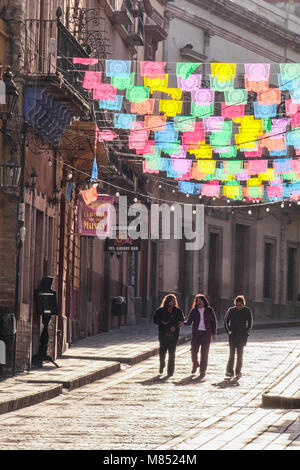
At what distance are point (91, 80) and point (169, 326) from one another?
618 cm

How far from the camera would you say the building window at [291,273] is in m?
50.7

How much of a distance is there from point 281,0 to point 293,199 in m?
12.6

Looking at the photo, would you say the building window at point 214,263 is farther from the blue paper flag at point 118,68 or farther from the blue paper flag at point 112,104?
the blue paper flag at point 118,68

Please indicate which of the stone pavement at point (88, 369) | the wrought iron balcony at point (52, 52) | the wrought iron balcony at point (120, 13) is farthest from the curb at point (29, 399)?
the wrought iron balcony at point (120, 13)

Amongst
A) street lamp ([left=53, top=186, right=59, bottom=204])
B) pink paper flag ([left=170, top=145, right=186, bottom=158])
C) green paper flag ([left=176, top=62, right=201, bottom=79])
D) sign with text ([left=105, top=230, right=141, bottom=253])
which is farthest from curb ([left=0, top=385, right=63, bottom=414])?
pink paper flag ([left=170, top=145, right=186, bottom=158])

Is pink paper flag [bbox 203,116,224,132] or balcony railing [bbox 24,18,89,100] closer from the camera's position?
balcony railing [bbox 24,18,89,100]

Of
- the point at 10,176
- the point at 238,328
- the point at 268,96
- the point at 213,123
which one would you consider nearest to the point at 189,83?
the point at 268,96

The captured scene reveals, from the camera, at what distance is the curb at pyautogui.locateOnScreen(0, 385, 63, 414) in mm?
16547

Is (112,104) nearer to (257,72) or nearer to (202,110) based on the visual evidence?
(257,72)

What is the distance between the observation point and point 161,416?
1611 cm

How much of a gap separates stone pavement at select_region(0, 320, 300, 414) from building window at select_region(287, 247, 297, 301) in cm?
1668

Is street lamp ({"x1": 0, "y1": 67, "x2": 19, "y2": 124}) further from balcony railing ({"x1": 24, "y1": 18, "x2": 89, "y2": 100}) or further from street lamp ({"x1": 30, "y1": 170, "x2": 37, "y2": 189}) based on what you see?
street lamp ({"x1": 30, "y1": 170, "x2": 37, "y2": 189})

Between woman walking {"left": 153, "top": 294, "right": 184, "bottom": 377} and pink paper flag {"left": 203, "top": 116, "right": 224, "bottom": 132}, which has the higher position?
pink paper flag {"left": 203, "top": 116, "right": 224, "bottom": 132}

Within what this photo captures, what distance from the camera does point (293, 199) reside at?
4384cm
